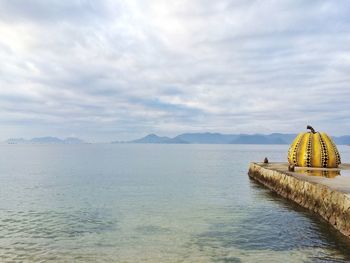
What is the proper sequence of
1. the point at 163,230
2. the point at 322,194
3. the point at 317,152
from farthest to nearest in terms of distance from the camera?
the point at 317,152 < the point at 322,194 < the point at 163,230

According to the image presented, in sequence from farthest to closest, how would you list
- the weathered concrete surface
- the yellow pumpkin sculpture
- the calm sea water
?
the yellow pumpkin sculpture → the weathered concrete surface → the calm sea water

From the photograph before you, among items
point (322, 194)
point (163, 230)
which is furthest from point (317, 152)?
point (163, 230)

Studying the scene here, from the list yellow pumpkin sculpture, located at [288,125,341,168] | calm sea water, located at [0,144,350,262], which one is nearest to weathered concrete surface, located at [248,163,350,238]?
calm sea water, located at [0,144,350,262]

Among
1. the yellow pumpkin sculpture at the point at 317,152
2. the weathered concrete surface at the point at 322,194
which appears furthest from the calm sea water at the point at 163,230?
the yellow pumpkin sculpture at the point at 317,152

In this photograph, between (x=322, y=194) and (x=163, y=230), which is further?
(x=322, y=194)

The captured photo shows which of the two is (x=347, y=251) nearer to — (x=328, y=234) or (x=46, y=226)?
(x=328, y=234)

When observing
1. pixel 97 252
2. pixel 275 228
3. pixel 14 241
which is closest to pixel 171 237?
pixel 97 252

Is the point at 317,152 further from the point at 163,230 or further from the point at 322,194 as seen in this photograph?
the point at 163,230

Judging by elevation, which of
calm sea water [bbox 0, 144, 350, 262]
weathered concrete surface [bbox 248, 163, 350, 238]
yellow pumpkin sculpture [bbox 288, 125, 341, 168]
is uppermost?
yellow pumpkin sculpture [bbox 288, 125, 341, 168]

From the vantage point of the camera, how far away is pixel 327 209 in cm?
2028

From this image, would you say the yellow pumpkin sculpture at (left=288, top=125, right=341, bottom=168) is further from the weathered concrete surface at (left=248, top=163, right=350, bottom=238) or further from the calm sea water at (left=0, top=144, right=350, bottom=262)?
the calm sea water at (left=0, top=144, right=350, bottom=262)

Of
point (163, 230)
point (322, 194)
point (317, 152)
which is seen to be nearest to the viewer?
point (163, 230)

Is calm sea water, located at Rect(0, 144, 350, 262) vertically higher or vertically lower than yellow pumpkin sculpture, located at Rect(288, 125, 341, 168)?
lower

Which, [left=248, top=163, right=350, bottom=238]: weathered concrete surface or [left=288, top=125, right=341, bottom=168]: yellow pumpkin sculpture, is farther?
[left=288, top=125, right=341, bottom=168]: yellow pumpkin sculpture
